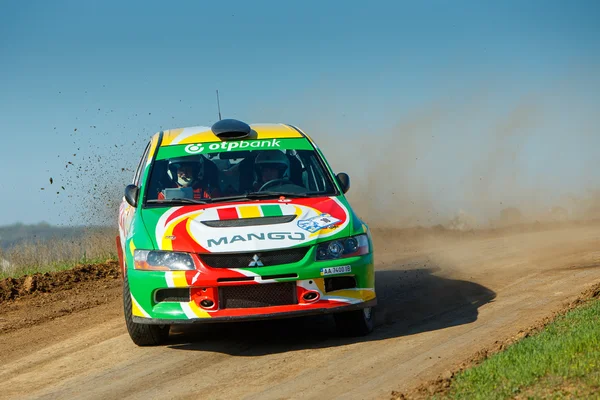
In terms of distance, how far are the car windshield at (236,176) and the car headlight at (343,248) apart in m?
0.85

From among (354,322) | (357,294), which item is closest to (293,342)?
(354,322)

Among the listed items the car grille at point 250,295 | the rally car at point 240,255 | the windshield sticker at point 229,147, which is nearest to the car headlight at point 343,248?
the rally car at point 240,255

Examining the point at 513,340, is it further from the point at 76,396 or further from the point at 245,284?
the point at 76,396

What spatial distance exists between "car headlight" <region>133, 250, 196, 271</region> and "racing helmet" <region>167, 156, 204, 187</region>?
1.30m

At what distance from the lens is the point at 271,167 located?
853cm

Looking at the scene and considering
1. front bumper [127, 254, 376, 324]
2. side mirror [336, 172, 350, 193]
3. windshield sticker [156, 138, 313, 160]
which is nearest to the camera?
front bumper [127, 254, 376, 324]

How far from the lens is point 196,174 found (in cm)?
846

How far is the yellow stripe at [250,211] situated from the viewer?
7.45 metres

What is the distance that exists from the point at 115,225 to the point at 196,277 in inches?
414

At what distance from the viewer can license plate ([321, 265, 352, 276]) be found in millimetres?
7104

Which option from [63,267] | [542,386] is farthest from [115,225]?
[542,386]

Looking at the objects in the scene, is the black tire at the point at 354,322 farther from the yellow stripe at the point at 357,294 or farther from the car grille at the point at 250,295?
the car grille at the point at 250,295

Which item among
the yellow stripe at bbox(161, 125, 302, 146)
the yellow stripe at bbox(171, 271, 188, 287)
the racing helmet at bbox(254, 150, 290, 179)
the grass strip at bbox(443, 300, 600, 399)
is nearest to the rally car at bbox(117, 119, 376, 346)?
the yellow stripe at bbox(171, 271, 188, 287)

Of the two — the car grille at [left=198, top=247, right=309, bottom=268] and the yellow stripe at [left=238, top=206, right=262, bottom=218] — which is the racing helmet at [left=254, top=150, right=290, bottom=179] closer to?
the yellow stripe at [left=238, top=206, right=262, bottom=218]
